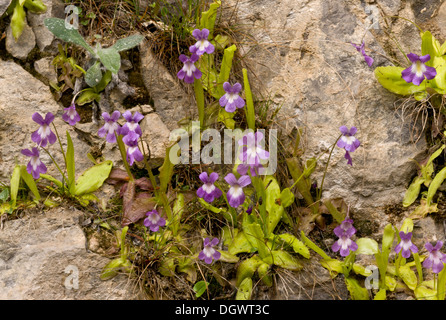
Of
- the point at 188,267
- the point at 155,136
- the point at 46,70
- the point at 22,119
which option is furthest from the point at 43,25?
the point at 188,267

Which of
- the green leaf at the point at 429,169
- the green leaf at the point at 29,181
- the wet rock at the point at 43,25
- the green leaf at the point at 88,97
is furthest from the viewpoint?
the wet rock at the point at 43,25

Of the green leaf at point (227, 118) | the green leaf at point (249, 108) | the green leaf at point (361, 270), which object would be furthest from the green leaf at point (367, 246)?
the green leaf at point (227, 118)

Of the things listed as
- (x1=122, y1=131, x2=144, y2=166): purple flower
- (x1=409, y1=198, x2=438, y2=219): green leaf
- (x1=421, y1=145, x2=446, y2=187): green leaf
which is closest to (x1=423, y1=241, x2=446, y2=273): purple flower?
(x1=409, y1=198, x2=438, y2=219): green leaf

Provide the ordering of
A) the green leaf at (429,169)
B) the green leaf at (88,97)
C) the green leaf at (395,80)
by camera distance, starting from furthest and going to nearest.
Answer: the green leaf at (88,97) < the green leaf at (395,80) < the green leaf at (429,169)

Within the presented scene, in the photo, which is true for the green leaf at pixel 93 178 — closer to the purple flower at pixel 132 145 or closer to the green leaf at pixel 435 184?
the purple flower at pixel 132 145

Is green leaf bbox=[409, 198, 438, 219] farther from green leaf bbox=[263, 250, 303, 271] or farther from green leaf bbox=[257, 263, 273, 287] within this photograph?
green leaf bbox=[257, 263, 273, 287]
